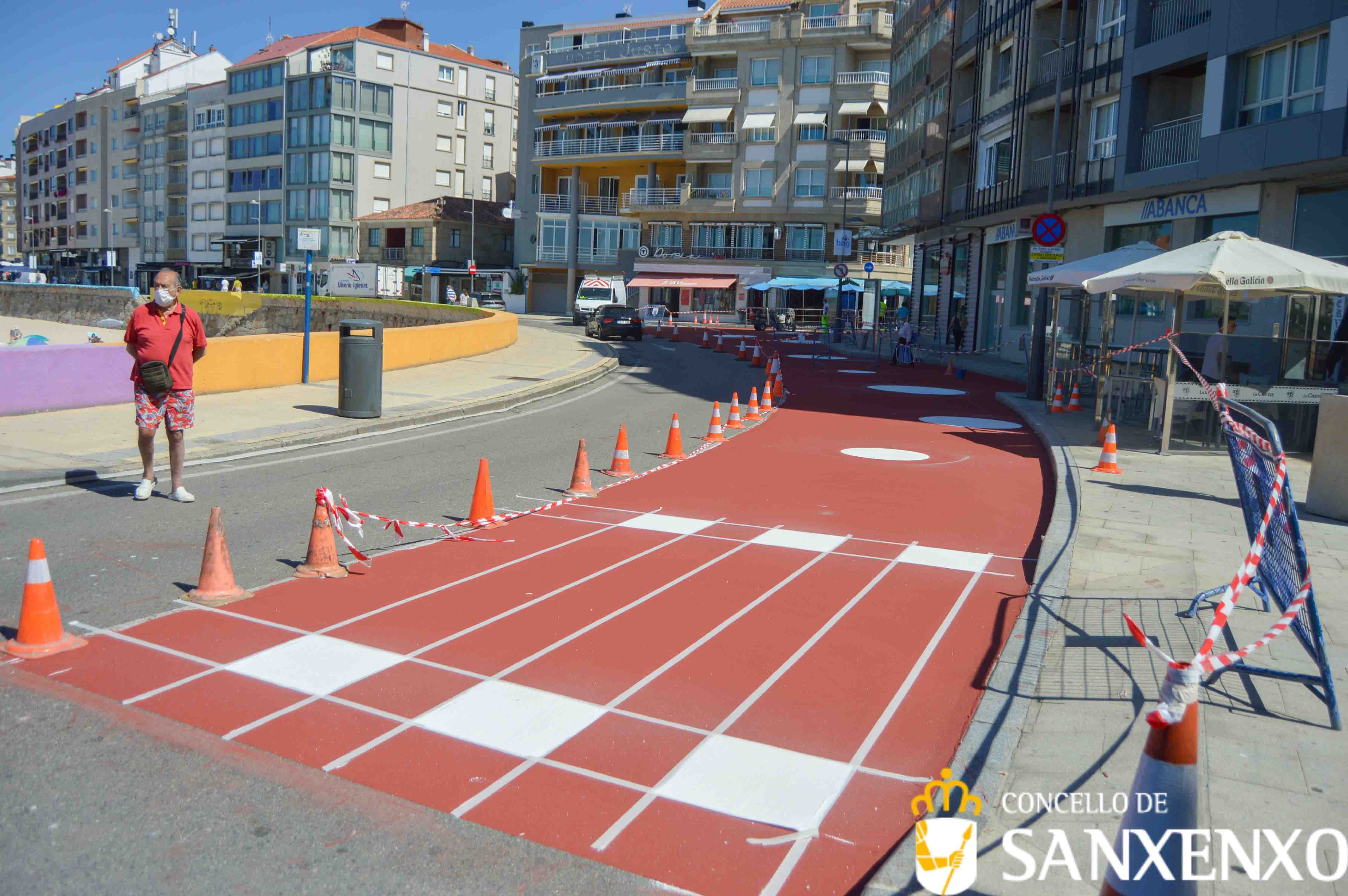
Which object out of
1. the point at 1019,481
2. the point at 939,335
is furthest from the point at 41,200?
the point at 1019,481

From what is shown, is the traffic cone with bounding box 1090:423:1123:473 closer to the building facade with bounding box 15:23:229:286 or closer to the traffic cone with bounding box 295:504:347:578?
the traffic cone with bounding box 295:504:347:578

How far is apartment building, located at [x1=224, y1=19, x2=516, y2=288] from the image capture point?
80500 millimetres

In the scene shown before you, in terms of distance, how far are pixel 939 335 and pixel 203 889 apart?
4658 centimetres

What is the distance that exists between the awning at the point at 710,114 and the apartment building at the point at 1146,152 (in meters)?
23.8

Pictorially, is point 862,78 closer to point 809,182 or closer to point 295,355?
point 809,182

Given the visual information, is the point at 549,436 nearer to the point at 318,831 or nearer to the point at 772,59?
the point at 318,831

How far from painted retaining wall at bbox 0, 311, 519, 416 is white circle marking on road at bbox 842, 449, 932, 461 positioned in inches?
332

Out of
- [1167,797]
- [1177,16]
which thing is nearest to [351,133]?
[1177,16]

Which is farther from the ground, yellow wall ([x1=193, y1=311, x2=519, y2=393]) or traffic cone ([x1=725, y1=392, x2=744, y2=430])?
yellow wall ([x1=193, y1=311, x2=519, y2=393])

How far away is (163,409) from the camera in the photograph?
9.35m

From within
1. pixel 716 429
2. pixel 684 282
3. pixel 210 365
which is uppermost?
pixel 684 282

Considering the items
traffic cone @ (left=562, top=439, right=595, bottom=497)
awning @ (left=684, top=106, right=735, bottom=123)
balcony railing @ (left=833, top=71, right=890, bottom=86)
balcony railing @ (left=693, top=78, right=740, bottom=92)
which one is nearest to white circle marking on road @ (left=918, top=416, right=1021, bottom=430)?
traffic cone @ (left=562, top=439, right=595, bottom=497)

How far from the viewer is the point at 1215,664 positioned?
137 inches

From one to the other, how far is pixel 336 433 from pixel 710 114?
58138 millimetres
